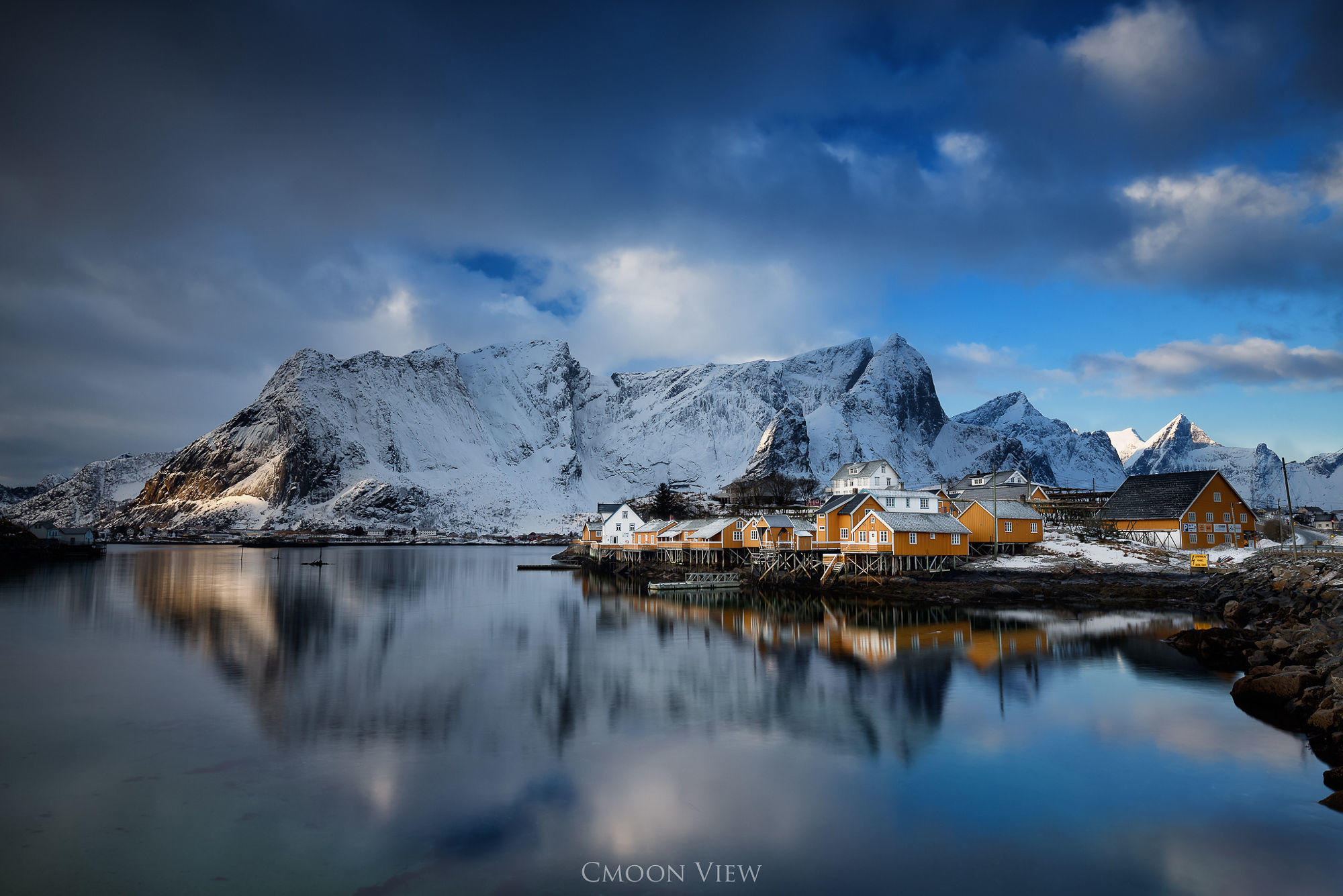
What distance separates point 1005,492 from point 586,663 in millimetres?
43667

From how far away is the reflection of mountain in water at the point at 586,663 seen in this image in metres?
15.0

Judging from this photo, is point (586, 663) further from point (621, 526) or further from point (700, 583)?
point (621, 526)

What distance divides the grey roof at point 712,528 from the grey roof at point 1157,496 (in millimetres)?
25789

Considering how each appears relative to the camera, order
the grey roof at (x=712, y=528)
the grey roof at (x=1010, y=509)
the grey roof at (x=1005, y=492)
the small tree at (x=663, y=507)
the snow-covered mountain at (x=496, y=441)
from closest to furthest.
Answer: the grey roof at (x=1010, y=509) → the grey roof at (x=1005, y=492) → the grey roof at (x=712, y=528) → the small tree at (x=663, y=507) → the snow-covered mountain at (x=496, y=441)

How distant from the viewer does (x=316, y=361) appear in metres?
150

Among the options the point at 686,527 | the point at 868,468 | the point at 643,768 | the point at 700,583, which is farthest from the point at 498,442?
the point at 643,768

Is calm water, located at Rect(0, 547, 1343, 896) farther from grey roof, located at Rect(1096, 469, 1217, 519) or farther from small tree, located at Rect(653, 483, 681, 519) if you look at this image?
small tree, located at Rect(653, 483, 681, 519)

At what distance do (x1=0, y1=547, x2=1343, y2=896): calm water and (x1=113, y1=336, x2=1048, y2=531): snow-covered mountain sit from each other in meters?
116

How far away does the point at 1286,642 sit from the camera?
61.3ft

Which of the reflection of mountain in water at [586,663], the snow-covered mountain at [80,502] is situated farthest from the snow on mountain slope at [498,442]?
the reflection of mountain in water at [586,663]

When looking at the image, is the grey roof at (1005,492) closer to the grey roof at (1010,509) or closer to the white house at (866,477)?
the white house at (866,477)

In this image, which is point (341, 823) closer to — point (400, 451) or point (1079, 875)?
point (1079, 875)

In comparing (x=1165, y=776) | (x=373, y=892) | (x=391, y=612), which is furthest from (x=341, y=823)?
(x=391, y=612)

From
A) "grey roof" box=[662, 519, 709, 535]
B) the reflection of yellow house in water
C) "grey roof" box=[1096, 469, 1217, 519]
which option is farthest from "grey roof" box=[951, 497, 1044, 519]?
"grey roof" box=[662, 519, 709, 535]
